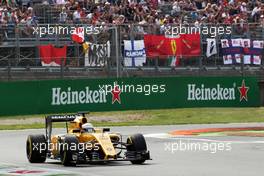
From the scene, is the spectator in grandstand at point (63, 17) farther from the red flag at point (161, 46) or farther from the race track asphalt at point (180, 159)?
the race track asphalt at point (180, 159)

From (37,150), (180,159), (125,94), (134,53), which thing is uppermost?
(134,53)

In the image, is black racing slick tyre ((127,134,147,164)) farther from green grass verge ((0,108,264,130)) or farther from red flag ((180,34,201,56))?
red flag ((180,34,201,56))

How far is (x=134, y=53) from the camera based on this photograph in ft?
102

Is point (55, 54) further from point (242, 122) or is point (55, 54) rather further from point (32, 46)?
point (242, 122)

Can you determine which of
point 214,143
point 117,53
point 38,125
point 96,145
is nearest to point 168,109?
point 117,53

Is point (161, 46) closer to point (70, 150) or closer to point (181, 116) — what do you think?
point (181, 116)

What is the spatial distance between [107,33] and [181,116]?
427 cm

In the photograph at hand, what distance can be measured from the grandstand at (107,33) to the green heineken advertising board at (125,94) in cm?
35

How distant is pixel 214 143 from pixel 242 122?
9590mm

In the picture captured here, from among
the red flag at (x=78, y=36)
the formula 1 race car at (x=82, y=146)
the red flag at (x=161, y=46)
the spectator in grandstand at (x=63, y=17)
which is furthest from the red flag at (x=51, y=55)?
the formula 1 race car at (x=82, y=146)

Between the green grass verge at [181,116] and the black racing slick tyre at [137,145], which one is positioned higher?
the black racing slick tyre at [137,145]

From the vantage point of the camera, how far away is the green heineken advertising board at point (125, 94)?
30.5 m

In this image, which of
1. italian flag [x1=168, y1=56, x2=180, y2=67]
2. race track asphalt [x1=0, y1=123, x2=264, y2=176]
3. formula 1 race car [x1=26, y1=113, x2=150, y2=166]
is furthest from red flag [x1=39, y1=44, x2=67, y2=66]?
formula 1 race car [x1=26, y1=113, x2=150, y2=166]

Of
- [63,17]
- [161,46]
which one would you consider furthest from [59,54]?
[161,46]
